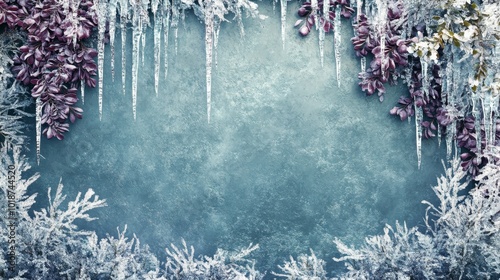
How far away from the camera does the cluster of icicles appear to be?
11.8ft

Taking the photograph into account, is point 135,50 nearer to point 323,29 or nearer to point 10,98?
point 10,98

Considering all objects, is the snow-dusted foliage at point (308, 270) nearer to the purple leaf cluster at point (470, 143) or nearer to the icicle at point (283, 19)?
the purple leaf cluster at point (470, 143)

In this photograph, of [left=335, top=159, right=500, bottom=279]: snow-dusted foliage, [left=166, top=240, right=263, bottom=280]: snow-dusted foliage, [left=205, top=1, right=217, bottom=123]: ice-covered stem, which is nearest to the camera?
[left=335, top=159, right=500, bottom=279]: snow-dusted foliage

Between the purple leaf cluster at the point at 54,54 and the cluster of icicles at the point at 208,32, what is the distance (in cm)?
10

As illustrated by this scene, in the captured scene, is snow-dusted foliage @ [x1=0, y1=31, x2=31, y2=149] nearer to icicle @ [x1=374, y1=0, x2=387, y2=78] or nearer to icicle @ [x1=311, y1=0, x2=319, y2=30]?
icicle @ [x1=311, y1=0, x2=319, y2=30]

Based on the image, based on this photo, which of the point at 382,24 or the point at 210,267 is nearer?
the point at 210,267

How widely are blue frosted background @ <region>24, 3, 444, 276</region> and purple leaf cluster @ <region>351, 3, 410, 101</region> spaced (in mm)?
87

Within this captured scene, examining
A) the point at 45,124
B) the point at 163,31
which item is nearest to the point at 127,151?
the point at 45,124

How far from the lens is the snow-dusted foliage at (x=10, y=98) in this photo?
3.69m

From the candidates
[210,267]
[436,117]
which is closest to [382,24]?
[436,117]

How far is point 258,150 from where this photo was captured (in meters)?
3.71

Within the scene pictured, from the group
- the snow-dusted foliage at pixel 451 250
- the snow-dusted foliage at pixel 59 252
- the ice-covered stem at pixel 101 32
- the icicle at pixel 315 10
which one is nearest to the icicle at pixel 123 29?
the ice-covered stem at pixel 101 32

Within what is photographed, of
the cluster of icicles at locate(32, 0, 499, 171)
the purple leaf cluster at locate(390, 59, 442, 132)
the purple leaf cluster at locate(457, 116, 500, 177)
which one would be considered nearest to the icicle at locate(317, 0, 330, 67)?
the cluster of icicles at locate(32, 0, 499, 171)

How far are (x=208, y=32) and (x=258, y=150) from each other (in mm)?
914
